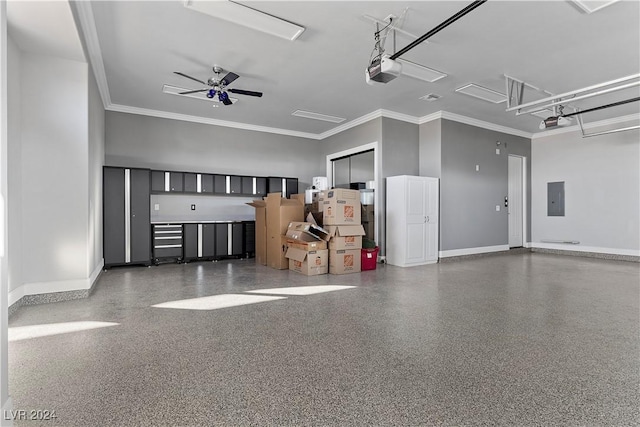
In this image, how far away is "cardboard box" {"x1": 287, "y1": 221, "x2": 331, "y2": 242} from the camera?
544 cm

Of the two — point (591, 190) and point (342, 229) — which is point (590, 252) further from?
point (342, 229)

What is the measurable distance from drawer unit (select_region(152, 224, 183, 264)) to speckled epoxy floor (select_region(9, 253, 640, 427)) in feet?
6.71

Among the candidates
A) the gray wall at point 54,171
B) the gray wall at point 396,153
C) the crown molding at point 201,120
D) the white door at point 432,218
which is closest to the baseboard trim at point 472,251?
the white door at point 432,218

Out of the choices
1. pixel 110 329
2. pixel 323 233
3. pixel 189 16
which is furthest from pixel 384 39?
pixel 110 329

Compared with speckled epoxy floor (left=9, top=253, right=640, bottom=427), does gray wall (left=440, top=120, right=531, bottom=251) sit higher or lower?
higher

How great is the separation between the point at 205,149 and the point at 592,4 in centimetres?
648

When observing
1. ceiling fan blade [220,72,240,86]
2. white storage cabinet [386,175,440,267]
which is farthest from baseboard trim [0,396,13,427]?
white storage cabinet [386,175,440,267]

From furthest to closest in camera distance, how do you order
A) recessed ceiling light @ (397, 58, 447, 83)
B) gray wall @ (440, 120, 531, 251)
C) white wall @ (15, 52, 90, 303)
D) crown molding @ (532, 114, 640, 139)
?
gray wall @ (440, 120, 531, 251)
crown molding @ (532, 114, 640, 139)
recessed ceiling light @ (397, 58, 447, 83)
white wall @ (15, 52, 90, 303)

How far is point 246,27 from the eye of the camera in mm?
3670

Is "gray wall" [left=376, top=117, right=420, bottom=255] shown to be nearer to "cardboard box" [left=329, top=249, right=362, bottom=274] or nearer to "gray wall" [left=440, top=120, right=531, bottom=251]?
"gray wall" [left=440, top=120, right=531, bottom=251]

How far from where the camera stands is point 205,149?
7199 millimetres

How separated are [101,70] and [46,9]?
183cm

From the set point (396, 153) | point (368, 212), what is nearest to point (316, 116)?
point (396, 153)

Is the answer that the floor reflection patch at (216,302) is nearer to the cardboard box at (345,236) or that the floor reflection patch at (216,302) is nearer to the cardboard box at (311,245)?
the cardboard box at (311,245)
